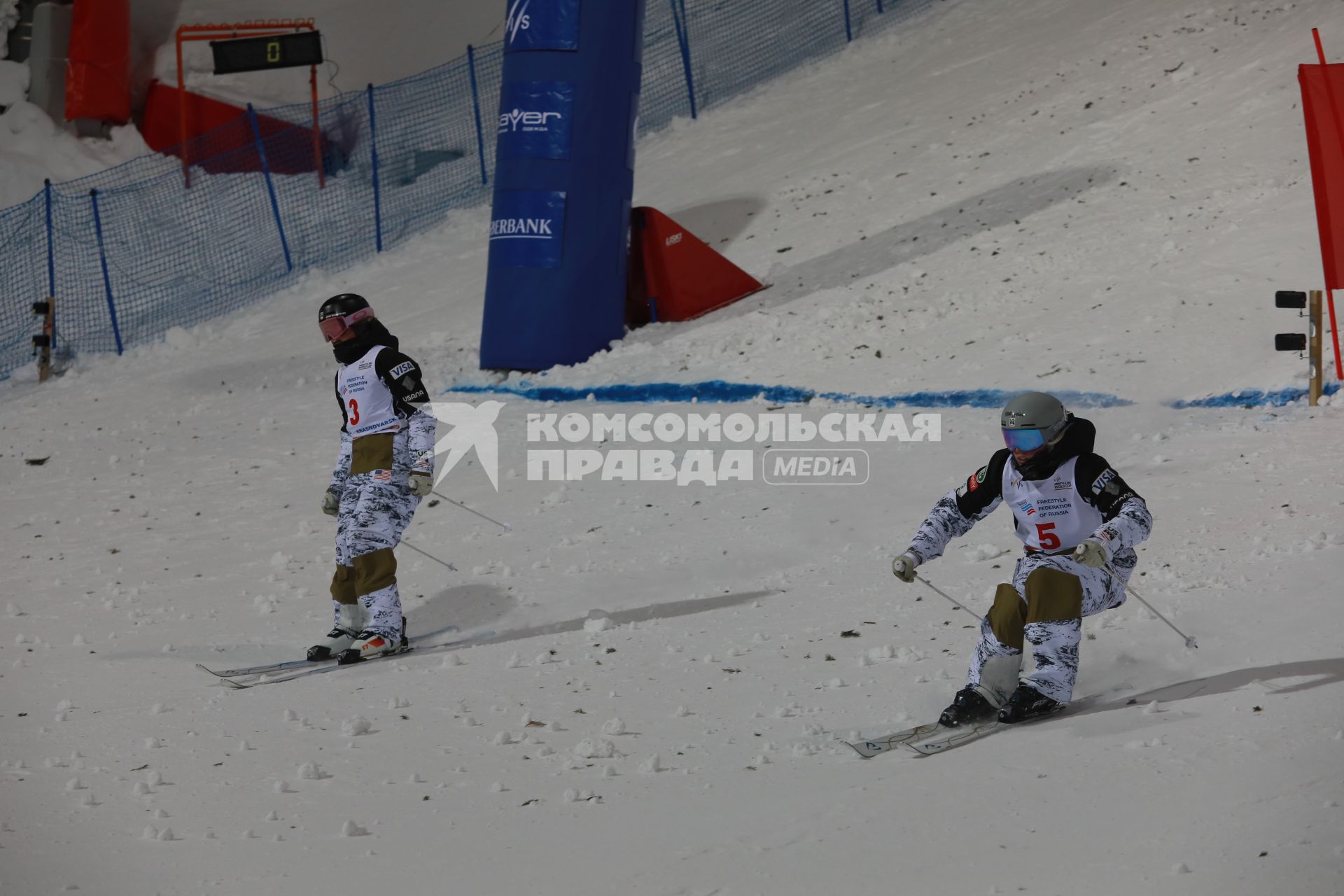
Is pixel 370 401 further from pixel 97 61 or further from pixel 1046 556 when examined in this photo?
pixel 97 61

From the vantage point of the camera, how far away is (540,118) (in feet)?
38.6

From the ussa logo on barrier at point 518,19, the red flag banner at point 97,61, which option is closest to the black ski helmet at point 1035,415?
the ussa logo on barrier at point 518,19

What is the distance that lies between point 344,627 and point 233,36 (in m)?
14.7

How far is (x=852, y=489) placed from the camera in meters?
8.77

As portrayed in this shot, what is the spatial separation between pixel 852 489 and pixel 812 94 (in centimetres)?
999

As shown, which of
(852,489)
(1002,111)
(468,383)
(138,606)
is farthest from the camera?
(1002,111)

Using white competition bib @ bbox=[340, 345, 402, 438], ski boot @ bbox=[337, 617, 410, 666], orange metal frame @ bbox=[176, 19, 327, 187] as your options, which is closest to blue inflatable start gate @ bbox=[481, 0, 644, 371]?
white competition bib @ bbox=[340, 345, 402, 438]

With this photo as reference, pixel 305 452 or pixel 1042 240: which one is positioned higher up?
pixel 1042 240

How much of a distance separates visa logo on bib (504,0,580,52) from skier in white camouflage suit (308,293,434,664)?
17.1 feet

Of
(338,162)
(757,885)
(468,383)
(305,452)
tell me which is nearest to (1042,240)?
(468,383)

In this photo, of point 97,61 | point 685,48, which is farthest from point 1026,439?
point 97,61

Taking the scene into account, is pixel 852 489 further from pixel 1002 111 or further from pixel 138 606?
pixel 1002 111

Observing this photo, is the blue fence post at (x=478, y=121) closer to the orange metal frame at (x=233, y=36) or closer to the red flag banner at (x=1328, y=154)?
the orange metal frame at (x=233, y=36)

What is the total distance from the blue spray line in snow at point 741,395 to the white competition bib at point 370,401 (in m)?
3.72
